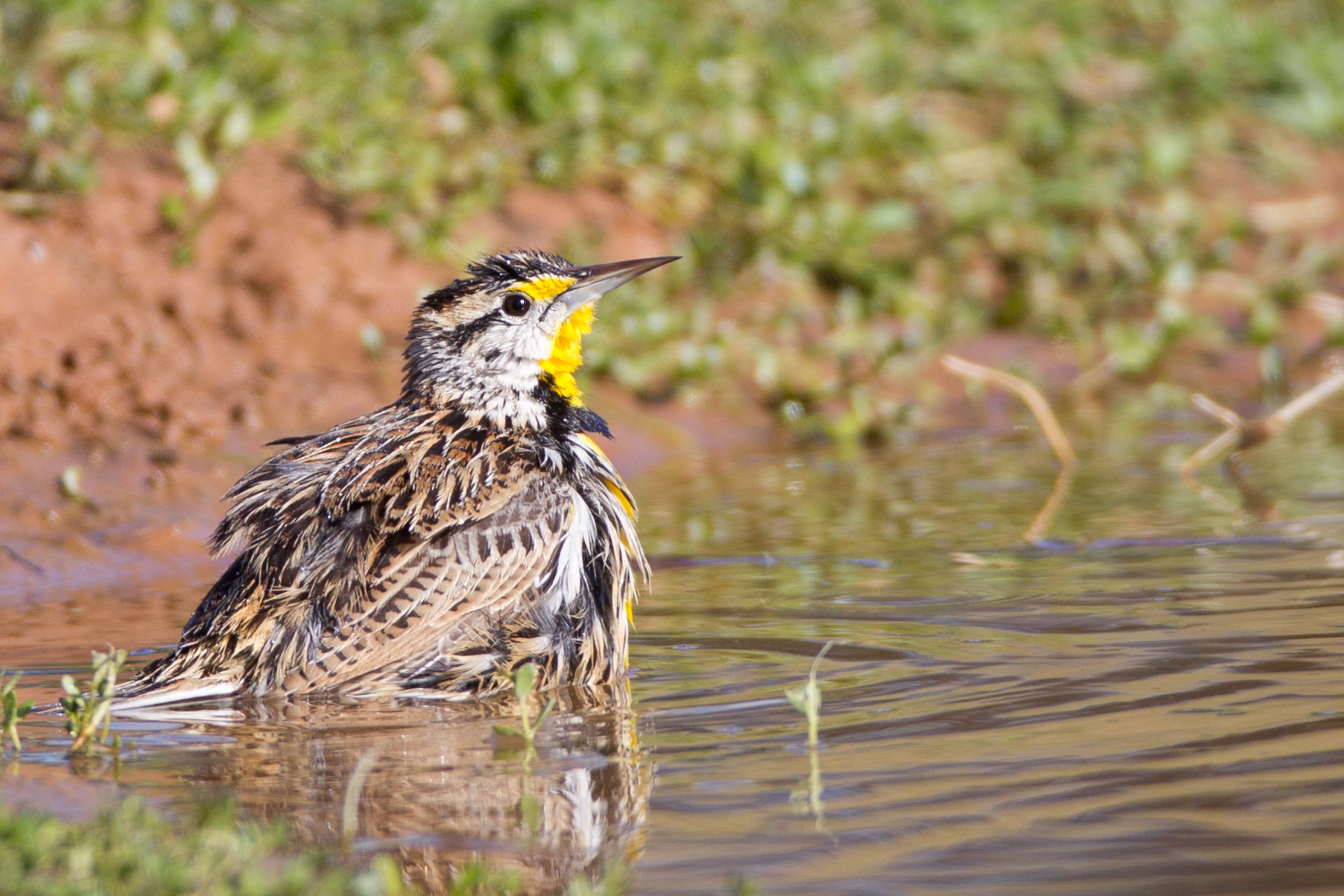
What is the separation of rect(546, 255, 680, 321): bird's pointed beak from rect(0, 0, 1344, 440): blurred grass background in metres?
4.23

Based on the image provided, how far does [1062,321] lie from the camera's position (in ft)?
41.0

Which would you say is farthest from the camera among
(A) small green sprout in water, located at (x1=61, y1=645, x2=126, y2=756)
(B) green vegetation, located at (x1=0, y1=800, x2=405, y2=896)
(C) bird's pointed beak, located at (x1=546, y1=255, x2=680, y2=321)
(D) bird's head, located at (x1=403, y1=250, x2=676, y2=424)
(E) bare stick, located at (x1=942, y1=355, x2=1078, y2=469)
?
(E) bare stick, located at (x1=942, y1=355, x2=1078, y2=469)

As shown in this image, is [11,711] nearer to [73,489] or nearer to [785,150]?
[73,489]

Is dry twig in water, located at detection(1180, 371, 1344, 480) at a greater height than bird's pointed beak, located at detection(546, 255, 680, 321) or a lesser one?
lesser

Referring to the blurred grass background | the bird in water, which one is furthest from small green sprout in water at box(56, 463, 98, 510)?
the bird in water

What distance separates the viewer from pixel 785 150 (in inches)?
488

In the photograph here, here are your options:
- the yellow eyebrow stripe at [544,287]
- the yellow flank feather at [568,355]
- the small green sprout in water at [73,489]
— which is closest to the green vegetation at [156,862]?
the yellow flank feather at [568,355]

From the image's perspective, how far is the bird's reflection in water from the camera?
4148mm

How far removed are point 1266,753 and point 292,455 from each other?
341cm

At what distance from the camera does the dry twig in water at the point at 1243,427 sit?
8695 millimetres

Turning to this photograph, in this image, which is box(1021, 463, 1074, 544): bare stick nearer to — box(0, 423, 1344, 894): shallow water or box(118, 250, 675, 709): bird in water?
box(0, 423, 1344, 894): shallow water

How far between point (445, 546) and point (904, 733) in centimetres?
164

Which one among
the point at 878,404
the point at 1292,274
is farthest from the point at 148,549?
the point at 1292,274

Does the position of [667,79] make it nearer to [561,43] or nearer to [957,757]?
[561,43]
